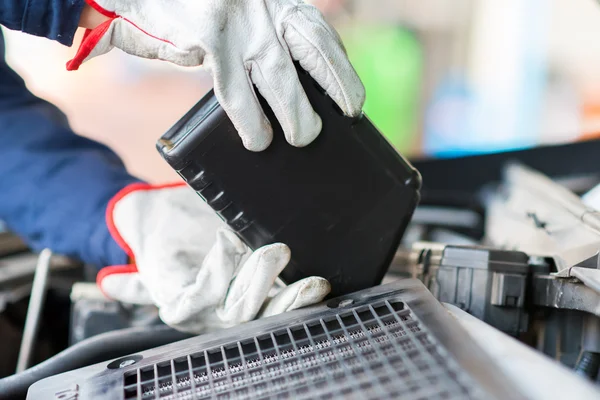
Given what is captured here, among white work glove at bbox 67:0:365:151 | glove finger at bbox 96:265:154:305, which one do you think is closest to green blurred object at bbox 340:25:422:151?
glove finger at bbox 96:265:154:305

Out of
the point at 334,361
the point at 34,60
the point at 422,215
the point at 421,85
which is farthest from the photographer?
the point at 34,60

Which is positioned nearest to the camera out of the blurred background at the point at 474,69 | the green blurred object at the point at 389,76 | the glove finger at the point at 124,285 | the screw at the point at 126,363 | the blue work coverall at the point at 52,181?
the screw at the point at 126,363

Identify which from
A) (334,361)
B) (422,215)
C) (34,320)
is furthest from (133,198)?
(422,215)

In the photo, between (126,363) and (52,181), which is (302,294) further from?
(52,181)

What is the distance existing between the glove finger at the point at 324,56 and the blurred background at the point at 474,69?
1.98 metres

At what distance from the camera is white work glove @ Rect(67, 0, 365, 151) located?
2.14 feet

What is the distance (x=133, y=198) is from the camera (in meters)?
1.03

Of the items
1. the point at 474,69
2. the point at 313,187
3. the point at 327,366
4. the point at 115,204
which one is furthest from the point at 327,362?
the point at 474,69

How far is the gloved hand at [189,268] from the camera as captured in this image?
72cm

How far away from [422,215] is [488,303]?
0.94m

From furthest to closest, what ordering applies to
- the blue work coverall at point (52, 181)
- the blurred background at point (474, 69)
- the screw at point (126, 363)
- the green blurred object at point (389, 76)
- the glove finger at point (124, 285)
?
the green blurred object at point (389, 76) < the blurred background at point (474, 69) < the blue work coverall at point (52, 181) < the glove finger at point (124, 285) < the screw at point (126, 363)

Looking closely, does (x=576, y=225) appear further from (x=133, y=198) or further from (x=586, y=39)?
(x=586, y=39)

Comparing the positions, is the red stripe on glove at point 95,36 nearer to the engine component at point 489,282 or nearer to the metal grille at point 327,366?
the metal grille at point 327,366

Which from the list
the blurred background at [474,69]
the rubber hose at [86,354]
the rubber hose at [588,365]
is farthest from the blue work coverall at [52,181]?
the blurred background at [474,69]
